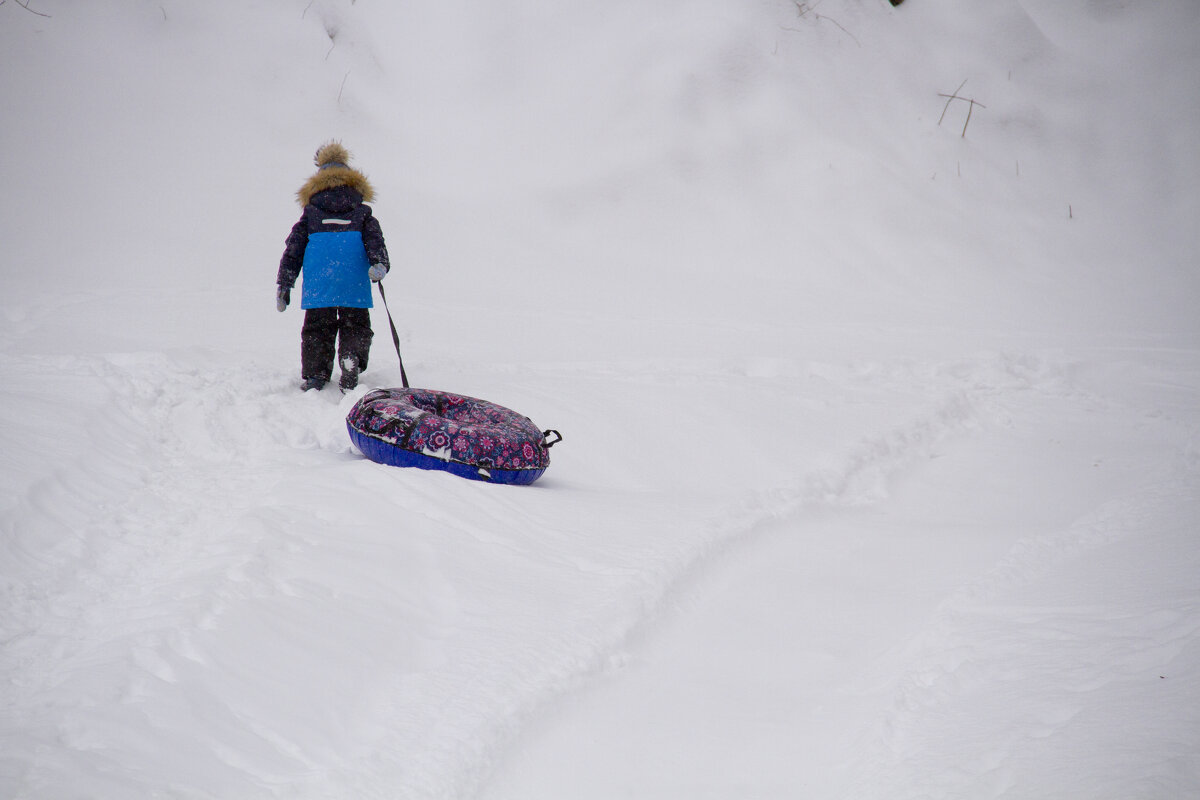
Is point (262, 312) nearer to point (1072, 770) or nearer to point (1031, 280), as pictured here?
point (1072, 770)

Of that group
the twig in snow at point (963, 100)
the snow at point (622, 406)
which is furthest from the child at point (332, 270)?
the twig in snow at point (963, 100)

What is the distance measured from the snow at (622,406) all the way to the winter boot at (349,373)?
0.65ft

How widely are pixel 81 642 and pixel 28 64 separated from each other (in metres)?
10.1

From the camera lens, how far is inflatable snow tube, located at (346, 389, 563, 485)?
364 centimetres

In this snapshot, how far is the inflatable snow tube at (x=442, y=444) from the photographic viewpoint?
3.64 m

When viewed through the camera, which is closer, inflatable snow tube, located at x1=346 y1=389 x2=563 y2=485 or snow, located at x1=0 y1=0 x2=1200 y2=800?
snow, located at x1=0 y1=0 x2=1200 y2=800

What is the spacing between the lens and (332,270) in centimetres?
479

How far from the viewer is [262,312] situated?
655cm

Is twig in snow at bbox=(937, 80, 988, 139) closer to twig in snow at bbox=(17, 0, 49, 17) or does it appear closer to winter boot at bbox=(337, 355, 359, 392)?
winter boot at bbox=(337, 355, 359, 392)

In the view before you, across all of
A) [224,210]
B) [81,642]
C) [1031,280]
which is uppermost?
[224,210]

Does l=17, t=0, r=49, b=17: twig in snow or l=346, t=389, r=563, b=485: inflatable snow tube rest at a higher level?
l=17, t=0, r=49, b=17: twig in snow

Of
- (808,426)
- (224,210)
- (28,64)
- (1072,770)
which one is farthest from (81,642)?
(28,64)

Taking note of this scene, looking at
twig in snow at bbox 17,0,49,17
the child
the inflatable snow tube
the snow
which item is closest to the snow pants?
the child

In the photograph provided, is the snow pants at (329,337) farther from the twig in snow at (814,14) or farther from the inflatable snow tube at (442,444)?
the twig in snow at (814,14)
